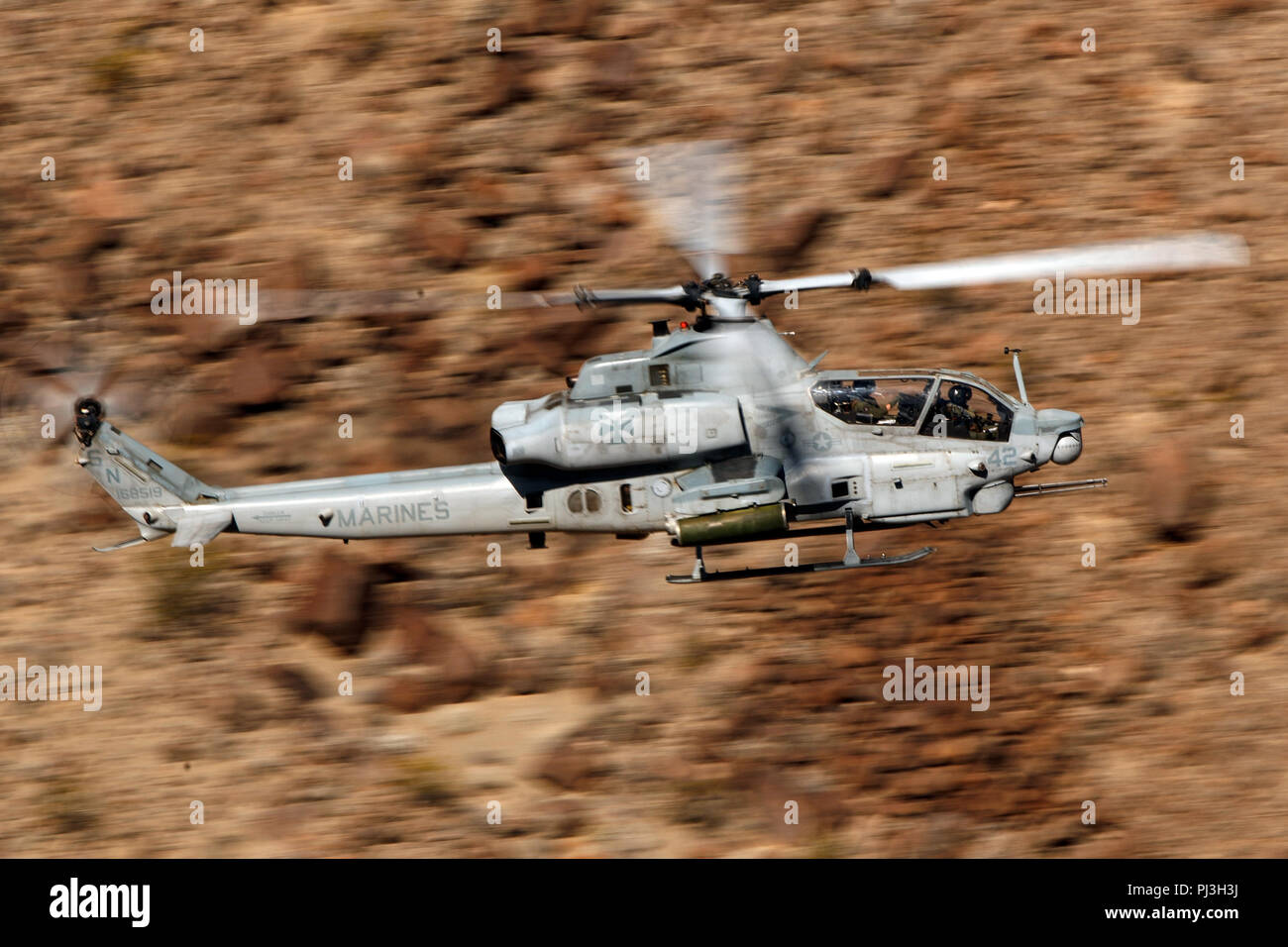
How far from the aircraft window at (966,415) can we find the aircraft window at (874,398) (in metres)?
0.19

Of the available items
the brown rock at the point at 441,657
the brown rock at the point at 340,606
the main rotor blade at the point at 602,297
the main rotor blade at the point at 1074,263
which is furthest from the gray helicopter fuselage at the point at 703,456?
the brown rock at the point at 441,657

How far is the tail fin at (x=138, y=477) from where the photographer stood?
1423 cm

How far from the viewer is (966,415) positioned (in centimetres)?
1326

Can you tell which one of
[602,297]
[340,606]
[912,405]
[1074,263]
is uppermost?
[1074,263]

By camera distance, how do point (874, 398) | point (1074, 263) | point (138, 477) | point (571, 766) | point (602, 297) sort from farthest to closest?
point (571, 766)
point (138, 477)
point (874, 398)
point (1074, 263)
point (602, 297)

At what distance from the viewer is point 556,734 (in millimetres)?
17672

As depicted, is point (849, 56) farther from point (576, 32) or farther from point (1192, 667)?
point (1192, 667)

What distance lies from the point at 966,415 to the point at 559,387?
669cm

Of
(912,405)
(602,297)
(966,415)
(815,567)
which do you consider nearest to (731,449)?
(815,567)

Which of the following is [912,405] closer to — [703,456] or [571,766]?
[703,456]

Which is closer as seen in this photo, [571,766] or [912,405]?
[912,405]

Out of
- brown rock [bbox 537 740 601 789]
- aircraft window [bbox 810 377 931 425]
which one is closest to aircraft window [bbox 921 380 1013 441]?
aircraft window [bbox 810 377 931 425]
